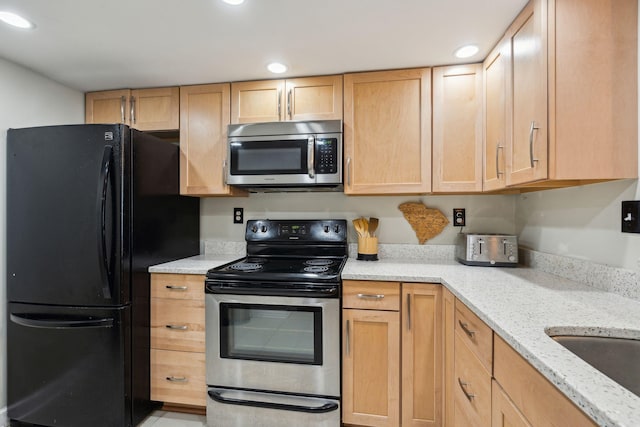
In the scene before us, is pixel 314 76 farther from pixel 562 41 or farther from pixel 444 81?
pixel 562 41

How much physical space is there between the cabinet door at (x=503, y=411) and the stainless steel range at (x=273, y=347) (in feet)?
2.67

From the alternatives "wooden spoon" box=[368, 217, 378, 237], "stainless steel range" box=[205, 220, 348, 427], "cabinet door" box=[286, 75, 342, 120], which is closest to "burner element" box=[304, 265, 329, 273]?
"stainless steel range" box=[205, 220, 348, 427]

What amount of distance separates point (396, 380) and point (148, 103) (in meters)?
2.44

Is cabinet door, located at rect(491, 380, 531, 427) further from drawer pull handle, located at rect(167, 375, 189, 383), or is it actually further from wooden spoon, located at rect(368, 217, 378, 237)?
drawer pull handle, located at rect(167, 375, 189, 383)

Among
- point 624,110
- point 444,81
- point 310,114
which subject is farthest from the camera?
point 310,114

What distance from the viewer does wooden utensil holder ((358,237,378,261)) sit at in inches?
82.4

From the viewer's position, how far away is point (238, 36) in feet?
5.22

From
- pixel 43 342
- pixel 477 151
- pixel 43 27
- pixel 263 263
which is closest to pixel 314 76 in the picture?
pixel 477 151

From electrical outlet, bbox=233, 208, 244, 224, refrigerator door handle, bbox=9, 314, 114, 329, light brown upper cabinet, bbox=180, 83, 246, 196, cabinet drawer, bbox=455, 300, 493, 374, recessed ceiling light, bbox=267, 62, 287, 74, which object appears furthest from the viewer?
electrical outlet, bbox=233, 208, 244, 224

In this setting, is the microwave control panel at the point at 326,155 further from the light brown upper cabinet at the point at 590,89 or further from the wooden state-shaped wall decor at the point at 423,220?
the light brown upper cabinet at the point at 590,89

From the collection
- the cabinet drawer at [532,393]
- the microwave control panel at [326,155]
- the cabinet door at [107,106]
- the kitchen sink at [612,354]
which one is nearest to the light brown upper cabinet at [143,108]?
the cabinet door at [107,106]

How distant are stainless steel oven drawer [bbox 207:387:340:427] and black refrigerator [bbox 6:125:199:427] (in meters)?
0.48

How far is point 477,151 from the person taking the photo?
6.11ft

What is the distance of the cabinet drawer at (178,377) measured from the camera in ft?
6.01
